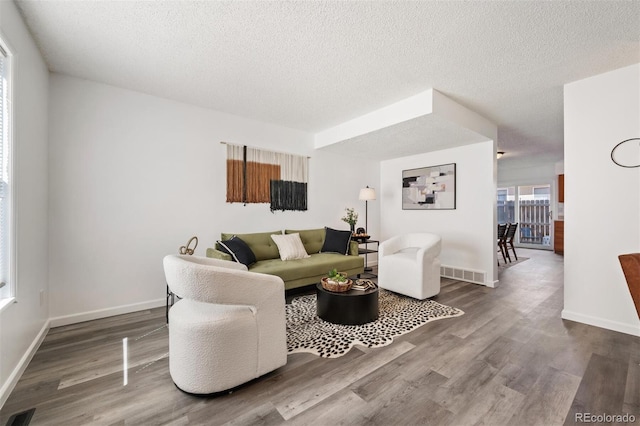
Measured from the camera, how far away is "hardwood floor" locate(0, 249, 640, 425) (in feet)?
5.05

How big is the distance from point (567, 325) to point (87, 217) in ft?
17.2

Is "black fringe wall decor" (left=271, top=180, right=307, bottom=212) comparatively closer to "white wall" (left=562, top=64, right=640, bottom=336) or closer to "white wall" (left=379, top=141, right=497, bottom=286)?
"white wall" (left=379, top=141, right=497, bottom=286)

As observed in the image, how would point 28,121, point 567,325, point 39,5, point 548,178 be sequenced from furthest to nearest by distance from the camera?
point 548,178 → point 567,325 → point 28,121 → point 39,5

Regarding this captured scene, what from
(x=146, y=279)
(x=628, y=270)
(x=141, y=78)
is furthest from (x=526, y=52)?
(x=146, y=279)

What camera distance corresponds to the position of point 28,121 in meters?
2.17

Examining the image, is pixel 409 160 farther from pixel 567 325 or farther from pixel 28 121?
pixel 28 121

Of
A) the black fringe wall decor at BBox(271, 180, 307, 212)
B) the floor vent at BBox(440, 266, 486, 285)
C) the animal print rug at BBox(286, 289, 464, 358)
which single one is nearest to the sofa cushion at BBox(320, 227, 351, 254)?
the black fringe wall decor at BBox(271, 180, 307, 212)

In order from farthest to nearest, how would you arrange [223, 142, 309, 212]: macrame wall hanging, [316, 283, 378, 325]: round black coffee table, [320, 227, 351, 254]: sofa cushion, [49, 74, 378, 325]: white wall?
[320, 227, 351, 254]: sofa cushion < [223, 142, 309, 212]: macrame wall hanging < [49, 74, 378, 325]: white wall < [316, 283, 378, 325]: round black coffee table

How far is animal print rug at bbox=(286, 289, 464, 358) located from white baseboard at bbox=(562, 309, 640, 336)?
1118 millimetres

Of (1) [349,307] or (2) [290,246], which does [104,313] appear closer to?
(2) [290,246]

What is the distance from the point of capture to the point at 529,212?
8.65 m

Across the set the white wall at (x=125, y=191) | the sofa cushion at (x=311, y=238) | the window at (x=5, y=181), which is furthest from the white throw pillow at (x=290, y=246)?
the window at (x=5, y=181)

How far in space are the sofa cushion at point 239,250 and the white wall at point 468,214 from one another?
350 cm

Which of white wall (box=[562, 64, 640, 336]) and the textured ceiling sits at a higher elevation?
the textured ceiling
